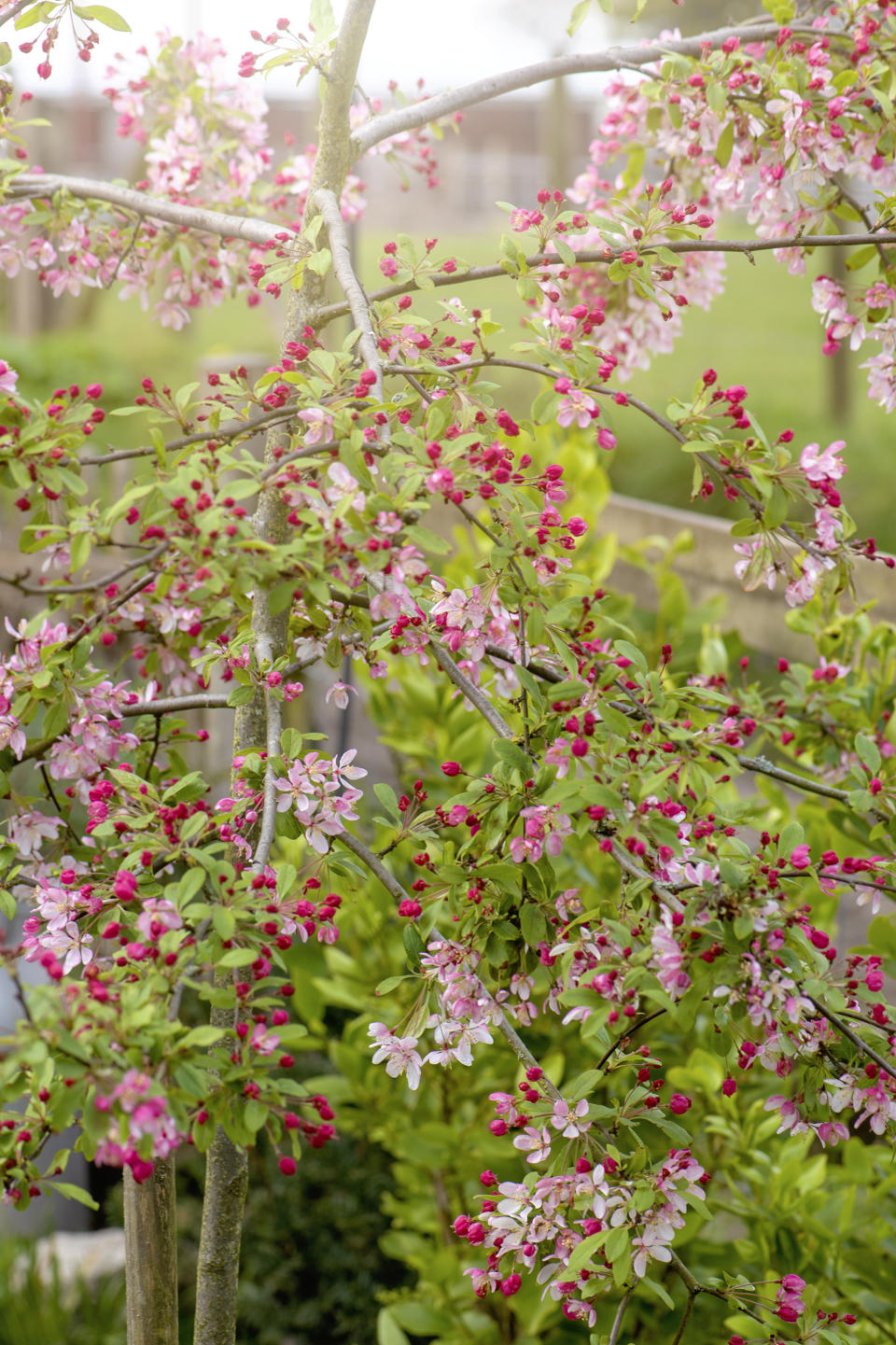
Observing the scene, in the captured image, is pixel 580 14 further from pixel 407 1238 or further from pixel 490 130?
pixel 490 130

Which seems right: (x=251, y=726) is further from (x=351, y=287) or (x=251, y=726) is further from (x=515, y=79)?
(x=515, y=79)

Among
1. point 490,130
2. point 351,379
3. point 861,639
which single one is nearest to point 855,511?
point 861,639

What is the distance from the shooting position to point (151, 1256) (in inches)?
57.6

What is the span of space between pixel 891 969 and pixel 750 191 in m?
1.22

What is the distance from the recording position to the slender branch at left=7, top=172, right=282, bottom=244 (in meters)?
1.47

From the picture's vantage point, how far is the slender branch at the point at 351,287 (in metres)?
1.13

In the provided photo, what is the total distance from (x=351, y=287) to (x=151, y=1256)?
1177 mm

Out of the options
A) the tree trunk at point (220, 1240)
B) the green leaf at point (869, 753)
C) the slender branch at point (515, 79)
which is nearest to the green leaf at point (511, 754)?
the green leaf at point (869, 753)

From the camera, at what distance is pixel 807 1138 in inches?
55.1

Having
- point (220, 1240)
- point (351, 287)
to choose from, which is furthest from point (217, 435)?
point (220, 1240)

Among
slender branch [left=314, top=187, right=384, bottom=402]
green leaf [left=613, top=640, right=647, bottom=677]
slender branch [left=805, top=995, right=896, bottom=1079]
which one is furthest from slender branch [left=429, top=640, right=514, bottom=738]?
slender branch [left=805, top=995, right=896, bottom=1079]

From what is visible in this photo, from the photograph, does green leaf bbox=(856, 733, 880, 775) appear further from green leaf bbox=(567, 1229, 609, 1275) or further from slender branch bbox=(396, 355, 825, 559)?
green leaf bbox=(567, 1229, 609, 1275)

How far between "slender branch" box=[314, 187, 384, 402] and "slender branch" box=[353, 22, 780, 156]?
0.20 meters

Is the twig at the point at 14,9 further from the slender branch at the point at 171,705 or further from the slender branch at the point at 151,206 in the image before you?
the slender branch at the point at 171,705
